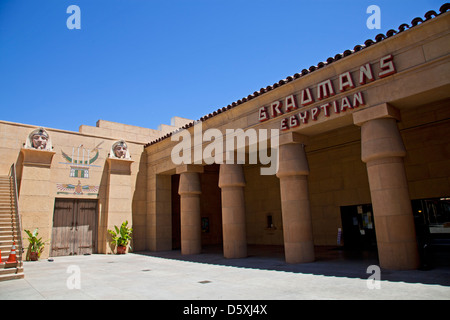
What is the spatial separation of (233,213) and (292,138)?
501cm

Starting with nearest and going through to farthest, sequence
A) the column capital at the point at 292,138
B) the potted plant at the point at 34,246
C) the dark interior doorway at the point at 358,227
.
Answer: the column capital at the point at 292,138, the potted plant at the point at 34,246, the dark interior doorway at the point at 358,227

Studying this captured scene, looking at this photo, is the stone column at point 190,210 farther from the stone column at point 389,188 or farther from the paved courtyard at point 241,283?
the stone column at point 389,188

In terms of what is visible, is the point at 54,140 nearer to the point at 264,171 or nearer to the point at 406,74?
the point at 264,171

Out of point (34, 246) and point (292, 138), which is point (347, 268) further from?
point (34, 246)

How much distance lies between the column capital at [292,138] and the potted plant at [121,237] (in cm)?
1276

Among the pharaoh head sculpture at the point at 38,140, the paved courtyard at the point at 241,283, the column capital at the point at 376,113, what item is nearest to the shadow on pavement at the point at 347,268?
the paved courtyard at the point at 241,283

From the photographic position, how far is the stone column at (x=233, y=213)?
14562 millimetres

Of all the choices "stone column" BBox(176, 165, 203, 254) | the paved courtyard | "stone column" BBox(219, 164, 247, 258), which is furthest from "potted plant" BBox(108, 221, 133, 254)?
"stone column" BBox(219, 164, 247, 258)

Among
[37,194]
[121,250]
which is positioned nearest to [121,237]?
[121,250]

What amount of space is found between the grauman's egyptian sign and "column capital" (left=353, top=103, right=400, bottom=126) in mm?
315

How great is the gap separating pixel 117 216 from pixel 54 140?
20.8 feet

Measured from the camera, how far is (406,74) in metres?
9.34

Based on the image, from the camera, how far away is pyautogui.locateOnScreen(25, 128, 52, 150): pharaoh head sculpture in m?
17.6
